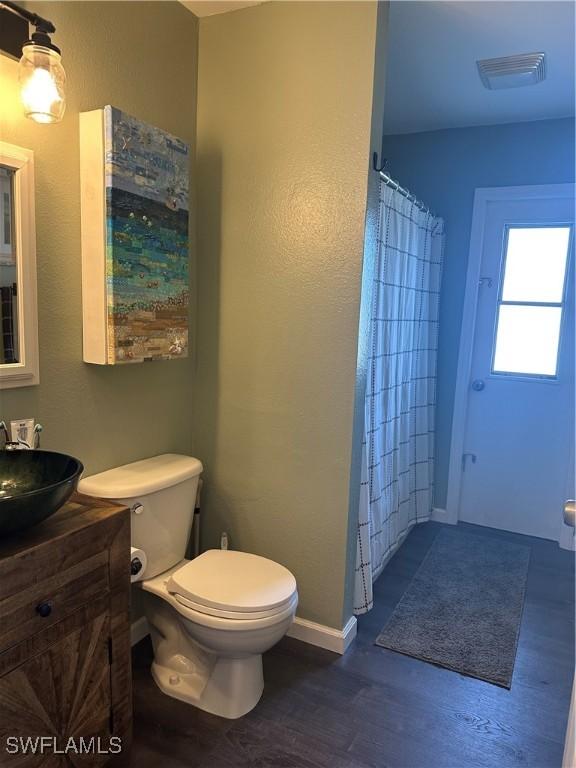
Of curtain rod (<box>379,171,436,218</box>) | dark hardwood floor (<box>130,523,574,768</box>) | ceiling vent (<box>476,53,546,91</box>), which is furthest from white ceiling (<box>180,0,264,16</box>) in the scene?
dark hardwood floor (<box>130,523,574,768</box>)

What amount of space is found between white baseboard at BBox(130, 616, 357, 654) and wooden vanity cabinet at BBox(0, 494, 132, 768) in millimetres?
610

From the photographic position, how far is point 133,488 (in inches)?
67.7

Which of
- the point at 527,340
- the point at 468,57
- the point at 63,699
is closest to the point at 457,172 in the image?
the point at 468,57

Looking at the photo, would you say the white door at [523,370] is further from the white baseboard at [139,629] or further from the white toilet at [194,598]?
the white baseboard at [139,629]

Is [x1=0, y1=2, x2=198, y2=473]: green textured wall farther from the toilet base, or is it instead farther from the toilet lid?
the toilet base

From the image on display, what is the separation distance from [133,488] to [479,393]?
241 cm

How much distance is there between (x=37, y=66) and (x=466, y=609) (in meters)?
2.62

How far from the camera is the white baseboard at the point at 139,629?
208cm

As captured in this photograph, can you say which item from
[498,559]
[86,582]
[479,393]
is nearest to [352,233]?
[86,582]

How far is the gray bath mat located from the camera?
82.8 inches

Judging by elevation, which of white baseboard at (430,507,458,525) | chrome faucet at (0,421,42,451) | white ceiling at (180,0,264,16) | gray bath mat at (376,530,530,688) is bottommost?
gray bath mat at (376,530,530,688)

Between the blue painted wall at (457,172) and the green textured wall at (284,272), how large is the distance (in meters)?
1.63

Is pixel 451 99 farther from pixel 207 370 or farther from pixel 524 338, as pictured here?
pixel 207 370

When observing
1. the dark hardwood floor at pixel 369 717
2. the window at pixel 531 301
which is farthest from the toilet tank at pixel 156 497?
the window at pixel 531 301
